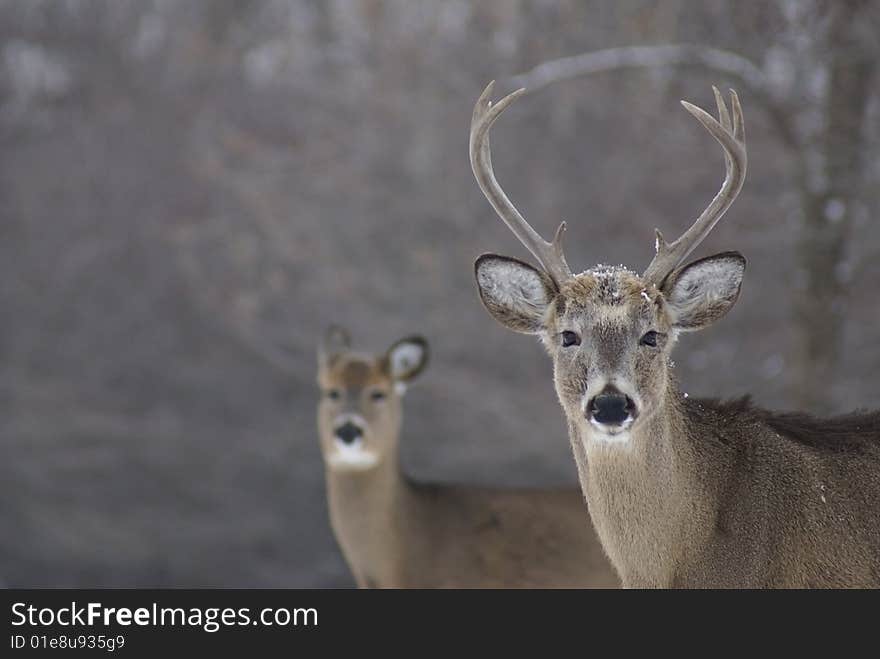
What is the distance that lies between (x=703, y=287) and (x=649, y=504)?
2.82ft

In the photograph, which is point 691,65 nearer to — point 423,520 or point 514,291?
point 423,520

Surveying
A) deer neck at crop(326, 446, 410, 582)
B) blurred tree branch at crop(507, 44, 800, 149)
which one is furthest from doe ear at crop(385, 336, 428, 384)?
blurred tree branch at crop(507, 44, 800, 149)

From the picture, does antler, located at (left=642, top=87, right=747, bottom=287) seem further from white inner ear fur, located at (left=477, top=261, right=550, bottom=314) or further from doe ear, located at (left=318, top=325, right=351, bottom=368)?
doe ear, located at (left=318, top=325, right=351, bottom=368)

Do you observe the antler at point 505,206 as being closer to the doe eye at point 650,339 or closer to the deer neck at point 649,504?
the doe eye at point 650,339

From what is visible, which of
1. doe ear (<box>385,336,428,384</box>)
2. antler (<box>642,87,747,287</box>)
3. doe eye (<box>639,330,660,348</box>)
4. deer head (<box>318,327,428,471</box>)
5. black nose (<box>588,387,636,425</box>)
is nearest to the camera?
black nose (<box>588,387,636,425</box>)

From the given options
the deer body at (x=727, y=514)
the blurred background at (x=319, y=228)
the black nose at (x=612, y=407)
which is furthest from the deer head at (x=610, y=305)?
the blurred background at (x=319, y=228)

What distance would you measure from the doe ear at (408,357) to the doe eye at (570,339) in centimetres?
433

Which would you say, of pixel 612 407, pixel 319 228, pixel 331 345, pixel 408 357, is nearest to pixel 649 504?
pixel 612 407

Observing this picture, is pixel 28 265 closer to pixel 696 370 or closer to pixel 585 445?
pixel 696 370

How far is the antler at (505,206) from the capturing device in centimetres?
524

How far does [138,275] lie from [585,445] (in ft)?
37.4

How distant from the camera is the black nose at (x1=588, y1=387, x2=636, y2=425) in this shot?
4719mm
